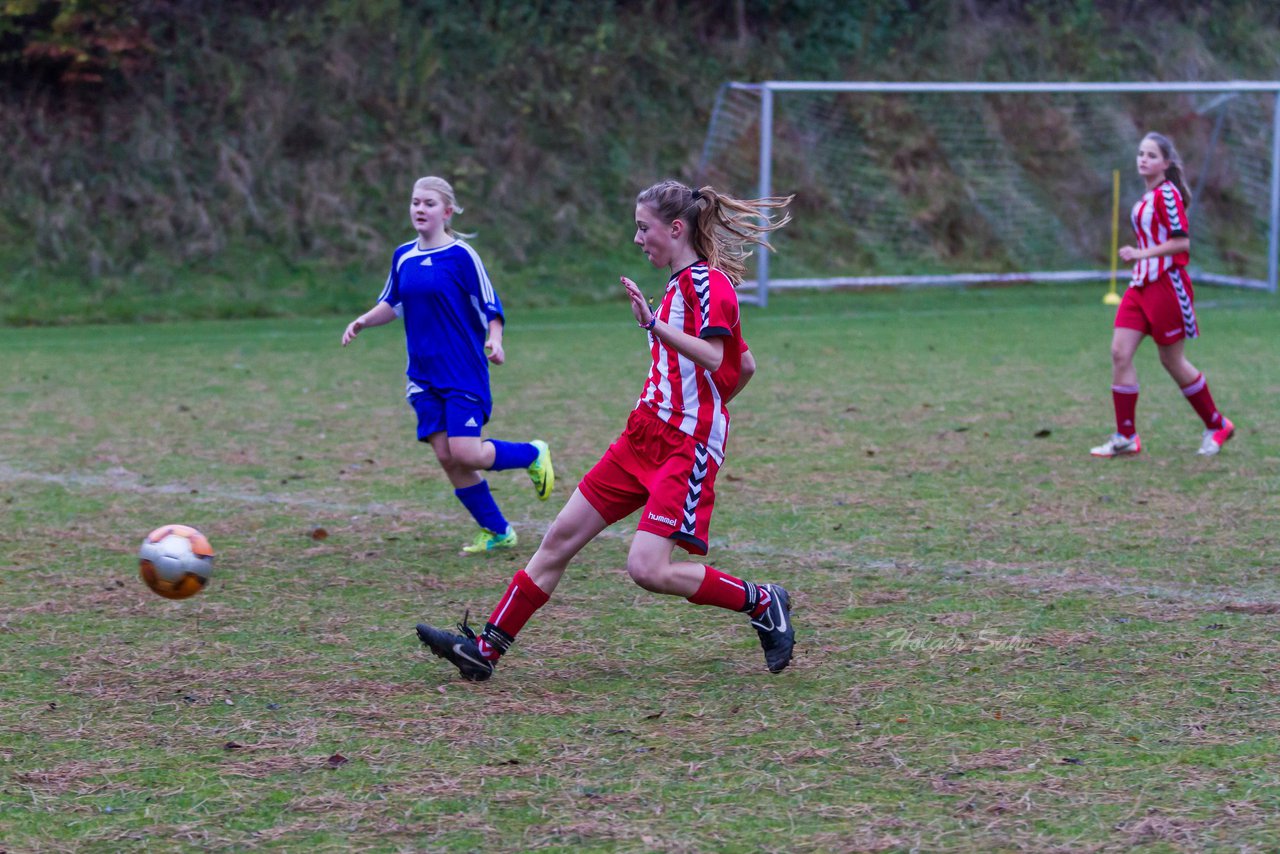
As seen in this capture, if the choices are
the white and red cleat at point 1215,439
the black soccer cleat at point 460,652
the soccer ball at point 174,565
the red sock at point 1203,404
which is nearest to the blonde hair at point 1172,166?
the red sock at point 1203,404

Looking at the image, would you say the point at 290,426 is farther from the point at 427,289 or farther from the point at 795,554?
the point at 795,554

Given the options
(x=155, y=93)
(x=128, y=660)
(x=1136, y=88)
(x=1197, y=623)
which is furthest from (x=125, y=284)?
(x=1197, y=623)

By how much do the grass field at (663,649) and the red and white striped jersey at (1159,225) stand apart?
42.6 inches

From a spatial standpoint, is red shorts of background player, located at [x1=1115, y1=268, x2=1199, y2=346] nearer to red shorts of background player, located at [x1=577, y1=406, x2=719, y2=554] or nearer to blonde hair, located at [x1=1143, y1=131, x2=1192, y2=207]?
blonde hair, located at [x1=1143, y1=131, x2=1192, y2=207]

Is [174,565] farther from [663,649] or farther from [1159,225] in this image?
[1159,225]

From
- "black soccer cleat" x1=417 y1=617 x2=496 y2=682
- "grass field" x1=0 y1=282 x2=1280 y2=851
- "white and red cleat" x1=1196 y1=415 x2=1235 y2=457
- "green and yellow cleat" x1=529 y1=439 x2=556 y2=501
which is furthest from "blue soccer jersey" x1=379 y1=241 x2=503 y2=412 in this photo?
A: "white and red cleat" x1=1196 y1=415 x2=1235 y2=457

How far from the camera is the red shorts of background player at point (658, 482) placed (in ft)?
15.6

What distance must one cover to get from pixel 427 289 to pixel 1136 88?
581 inches

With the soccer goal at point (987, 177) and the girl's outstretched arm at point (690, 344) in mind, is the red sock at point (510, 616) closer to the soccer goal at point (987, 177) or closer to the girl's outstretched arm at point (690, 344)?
the girl's outstretched arm at point (690, 344)

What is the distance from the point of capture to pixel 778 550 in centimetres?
670

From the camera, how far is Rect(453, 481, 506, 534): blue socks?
683 cm

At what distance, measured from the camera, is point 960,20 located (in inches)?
1016

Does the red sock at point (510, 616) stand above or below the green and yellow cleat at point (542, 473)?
above

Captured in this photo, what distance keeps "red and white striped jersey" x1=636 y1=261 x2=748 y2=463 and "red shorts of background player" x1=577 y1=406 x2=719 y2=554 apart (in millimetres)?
50
